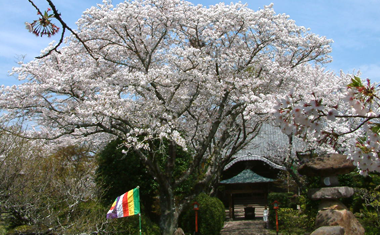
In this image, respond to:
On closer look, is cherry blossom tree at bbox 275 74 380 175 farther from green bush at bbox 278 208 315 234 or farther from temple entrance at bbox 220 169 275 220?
temple entrance at bbox 220 169 275 220

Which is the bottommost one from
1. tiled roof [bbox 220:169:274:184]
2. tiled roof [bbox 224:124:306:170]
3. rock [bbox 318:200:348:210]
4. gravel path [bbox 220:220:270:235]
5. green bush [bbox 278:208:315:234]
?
gravel path [bbox 220:220:270:235]

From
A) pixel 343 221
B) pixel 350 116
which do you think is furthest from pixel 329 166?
pixel 350 116

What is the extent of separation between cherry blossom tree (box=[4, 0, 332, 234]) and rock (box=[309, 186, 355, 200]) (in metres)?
2.53

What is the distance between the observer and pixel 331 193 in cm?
902

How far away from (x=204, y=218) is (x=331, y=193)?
3.87m

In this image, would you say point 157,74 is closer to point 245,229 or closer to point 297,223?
point 297,223

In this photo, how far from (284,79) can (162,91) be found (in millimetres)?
3741

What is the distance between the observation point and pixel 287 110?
2.43 m

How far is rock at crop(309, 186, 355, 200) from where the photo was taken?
8820 mm

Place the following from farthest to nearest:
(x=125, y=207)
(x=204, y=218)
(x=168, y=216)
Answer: (x=204, y=218) < (x=168, y=216) < (x=125, y=207)

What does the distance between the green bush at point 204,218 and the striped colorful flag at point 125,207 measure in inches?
138

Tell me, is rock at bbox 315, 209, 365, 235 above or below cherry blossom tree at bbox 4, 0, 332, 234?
below

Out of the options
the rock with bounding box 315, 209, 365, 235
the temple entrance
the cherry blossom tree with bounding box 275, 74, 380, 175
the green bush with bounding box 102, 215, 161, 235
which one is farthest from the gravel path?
the cherry blossom tree with bounding box 275, 74, 380, 175

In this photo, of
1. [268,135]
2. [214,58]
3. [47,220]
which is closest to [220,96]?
[214,58]
